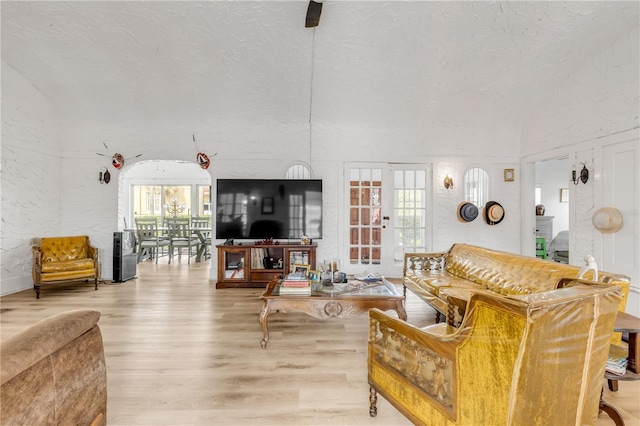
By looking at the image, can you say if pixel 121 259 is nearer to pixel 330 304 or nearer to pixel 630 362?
pixel 330 304

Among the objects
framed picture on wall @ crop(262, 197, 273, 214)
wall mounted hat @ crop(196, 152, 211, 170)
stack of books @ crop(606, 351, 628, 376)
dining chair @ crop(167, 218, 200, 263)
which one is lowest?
stack of books @ crop(606, 351, 628, 376)

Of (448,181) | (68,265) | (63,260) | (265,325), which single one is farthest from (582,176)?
(63,260)

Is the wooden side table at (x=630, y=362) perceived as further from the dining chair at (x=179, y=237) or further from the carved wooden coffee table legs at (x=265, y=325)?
the dining chair at (x=179, y=237)

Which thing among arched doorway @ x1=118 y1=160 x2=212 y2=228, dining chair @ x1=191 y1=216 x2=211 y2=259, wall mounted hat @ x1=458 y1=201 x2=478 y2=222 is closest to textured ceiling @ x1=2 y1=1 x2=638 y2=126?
wall mounted hat @ x1=458 y1=201 x2=478 y2=222

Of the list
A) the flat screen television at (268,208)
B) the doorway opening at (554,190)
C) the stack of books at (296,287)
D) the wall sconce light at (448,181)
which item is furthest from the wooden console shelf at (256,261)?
the doorway opening at (554,190)

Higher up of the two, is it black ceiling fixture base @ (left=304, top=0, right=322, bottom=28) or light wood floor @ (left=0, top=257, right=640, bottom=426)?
black ceiling fixture base @ (left=304, top=0, right=322, bottom=28)

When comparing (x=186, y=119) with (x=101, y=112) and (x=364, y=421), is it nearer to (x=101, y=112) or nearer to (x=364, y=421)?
(x=101, y=112)

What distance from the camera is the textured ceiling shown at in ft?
10.4

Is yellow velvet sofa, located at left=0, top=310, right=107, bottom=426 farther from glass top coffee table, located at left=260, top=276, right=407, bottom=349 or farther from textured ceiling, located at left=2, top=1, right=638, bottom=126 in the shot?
textured ceiling, located at left=2, top=1, right=638, bottom=126

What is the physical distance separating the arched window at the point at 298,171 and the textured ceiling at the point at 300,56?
30.9 inches

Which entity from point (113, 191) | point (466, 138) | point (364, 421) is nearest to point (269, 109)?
point (113, 191)

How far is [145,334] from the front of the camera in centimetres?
277

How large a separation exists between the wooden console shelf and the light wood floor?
23.2 inches

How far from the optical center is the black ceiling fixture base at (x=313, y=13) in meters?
2.71
